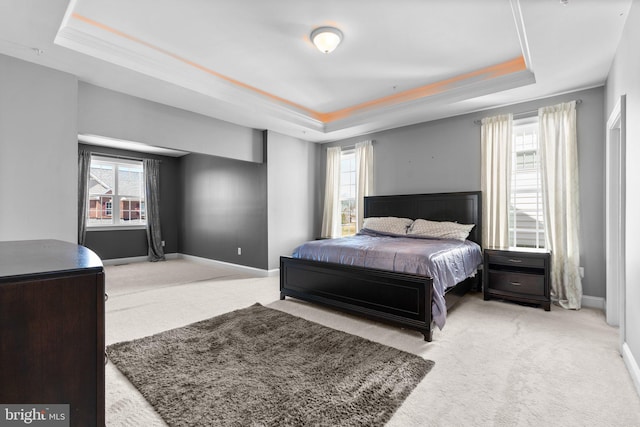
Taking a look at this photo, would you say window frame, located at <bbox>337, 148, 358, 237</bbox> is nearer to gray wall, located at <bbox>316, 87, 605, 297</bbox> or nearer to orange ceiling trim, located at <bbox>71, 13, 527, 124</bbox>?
gray wall, located at <bbox>316, 87, 605, 297</bbox>

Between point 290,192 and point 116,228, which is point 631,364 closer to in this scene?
point 290,192

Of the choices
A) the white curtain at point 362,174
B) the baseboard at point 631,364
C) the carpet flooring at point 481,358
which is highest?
the white curtain at point 362,174

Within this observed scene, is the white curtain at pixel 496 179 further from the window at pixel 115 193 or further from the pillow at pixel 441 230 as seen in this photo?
the window at pixel 115 193

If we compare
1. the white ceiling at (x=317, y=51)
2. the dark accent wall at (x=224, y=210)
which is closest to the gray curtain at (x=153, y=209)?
the dark accent wall at (x=224, y=210)

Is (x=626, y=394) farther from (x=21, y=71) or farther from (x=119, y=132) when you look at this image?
(x=21, y=71)

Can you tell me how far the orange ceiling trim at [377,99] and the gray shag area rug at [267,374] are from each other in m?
2.77

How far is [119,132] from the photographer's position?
3.72 meters

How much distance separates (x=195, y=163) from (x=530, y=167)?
20.7 feet

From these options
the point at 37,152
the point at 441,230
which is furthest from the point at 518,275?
the point at 37,152

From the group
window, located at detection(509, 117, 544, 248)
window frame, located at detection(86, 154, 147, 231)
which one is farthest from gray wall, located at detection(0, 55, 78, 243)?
window, located at detection(509, 117, 544, 248)

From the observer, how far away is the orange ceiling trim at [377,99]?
9.92ft

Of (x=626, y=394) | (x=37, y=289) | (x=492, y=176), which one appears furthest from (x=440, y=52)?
(x=37, y=289)

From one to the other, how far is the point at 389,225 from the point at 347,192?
1524 mm

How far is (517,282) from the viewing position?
11.9 feet
